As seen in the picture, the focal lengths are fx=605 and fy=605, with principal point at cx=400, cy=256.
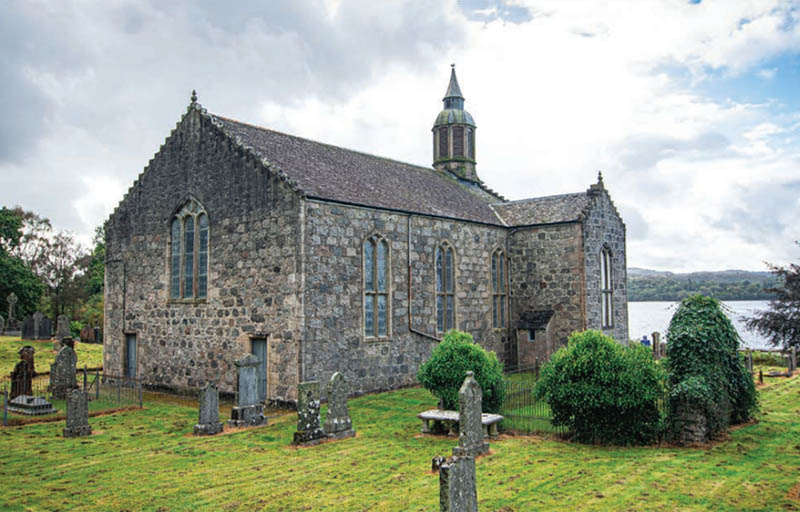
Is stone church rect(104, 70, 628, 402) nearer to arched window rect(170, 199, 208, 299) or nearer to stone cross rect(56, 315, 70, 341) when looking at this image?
arched window rect(170, 199, 208, 299)

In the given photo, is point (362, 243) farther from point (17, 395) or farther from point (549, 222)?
point (17, 395)

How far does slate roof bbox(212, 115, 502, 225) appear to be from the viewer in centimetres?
2155

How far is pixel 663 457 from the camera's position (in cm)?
1270

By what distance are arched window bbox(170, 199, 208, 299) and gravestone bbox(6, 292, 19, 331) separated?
23.0 metres

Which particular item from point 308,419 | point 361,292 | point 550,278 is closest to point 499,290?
point 550,278

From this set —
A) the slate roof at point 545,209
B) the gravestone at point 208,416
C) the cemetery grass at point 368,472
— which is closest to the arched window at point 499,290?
the slate roof at point 545,209

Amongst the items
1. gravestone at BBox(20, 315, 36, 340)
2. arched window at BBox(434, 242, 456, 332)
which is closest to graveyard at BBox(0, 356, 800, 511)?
arched window at BBox(434, 242, 456, 332)

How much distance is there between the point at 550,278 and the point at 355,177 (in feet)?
34.4

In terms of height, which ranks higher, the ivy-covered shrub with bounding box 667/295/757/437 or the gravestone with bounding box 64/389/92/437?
the ivy-covered shrub with bounding box 667/295/757/437

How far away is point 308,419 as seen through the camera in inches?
581

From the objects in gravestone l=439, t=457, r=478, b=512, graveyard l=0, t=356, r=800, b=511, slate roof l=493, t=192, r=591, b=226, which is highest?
slate roof l=493, t=192, r=591, b=226

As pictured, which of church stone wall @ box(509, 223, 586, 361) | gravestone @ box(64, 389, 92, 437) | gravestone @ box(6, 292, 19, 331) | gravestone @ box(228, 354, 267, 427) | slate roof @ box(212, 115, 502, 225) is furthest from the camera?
gravestone @ box(6, 292, 19, 331)

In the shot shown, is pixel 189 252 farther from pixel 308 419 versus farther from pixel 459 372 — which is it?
pixel 459 372

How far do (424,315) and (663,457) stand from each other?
12.4 meters
